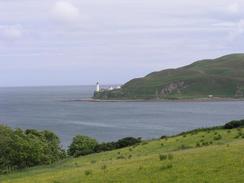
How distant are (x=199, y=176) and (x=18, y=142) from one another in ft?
132

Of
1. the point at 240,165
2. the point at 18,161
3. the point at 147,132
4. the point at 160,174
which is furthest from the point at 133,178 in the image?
the point at 147,132

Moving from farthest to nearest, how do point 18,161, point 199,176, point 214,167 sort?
point 18,161 < point 214,167 < point 199,176

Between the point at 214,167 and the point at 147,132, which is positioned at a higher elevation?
the point at 214,167

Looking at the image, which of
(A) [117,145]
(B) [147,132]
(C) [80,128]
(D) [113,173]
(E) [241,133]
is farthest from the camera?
(C) [80,128]

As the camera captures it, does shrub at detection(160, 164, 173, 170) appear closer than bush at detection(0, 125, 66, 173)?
Yes

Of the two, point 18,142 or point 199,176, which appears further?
point 18,142

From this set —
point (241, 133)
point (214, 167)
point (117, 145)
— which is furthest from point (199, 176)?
point (117, 145)

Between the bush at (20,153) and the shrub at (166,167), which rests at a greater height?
the shrub at (166,167)

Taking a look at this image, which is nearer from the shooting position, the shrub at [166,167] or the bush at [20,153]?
the shrub at [166,167]

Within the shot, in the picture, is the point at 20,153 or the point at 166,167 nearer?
the point at 166,167

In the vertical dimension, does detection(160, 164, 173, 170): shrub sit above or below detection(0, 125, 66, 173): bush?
above

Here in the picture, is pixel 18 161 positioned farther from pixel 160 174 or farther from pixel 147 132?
pixel 147 132

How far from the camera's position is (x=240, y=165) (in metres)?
16.1

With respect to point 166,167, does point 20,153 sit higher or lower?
lower
